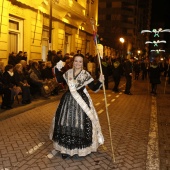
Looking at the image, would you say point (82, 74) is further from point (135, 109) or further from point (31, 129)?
point (135, 109)

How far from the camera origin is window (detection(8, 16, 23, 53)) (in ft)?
48.1

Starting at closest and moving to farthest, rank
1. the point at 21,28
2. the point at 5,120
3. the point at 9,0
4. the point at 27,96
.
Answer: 1. the point at 5,120
2. the point at 27,96
3. the point at 9,0
4. the point at 21,28

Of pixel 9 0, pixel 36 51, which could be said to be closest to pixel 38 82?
pixel 9 0

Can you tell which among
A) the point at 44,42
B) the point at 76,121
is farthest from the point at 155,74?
the point at 76,121

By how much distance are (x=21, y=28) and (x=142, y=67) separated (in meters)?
16.3

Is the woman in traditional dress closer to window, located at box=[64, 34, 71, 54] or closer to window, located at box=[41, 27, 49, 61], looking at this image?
window, located at box=[41, 27, 49, 61]

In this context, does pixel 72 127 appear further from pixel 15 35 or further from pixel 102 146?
pixel 15 35

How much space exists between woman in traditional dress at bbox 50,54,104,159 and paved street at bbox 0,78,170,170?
0.26 meters

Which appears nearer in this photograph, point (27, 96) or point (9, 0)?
point (27, 96)

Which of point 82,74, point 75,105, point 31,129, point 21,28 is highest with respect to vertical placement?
point 21,28

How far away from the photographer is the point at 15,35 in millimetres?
15273

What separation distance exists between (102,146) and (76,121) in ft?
4.02

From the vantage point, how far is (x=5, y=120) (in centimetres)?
805

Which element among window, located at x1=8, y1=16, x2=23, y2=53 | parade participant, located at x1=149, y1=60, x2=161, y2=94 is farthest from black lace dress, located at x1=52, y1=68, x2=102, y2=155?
parade participant, located at x1=149, y1=60, x2=161, y2=94
